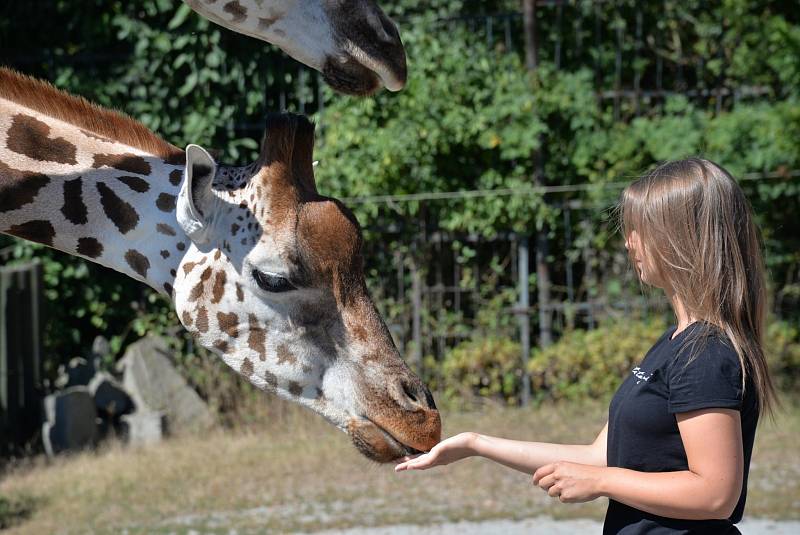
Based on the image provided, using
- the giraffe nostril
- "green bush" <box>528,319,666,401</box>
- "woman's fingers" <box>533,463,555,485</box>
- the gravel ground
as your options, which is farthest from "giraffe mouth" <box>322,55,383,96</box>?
"green bush" <box>528,319,666,401</box>

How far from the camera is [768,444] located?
639cm

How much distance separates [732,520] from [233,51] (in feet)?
20.9

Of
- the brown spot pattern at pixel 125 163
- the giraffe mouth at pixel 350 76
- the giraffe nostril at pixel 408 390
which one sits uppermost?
the giraffe mouth at pixel 350 76

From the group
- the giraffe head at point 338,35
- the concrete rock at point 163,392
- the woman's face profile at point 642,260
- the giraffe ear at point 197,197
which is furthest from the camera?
the concrete rock at point 163,392

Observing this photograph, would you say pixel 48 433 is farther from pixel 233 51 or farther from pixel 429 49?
pixel 429 49

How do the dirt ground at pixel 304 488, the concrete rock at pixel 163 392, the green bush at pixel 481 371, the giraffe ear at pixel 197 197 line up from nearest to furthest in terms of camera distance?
the giraffe ear at pixel 197 197 → the dirt ground at pixel 304 488 → the concrete rock at pixel 163 392 → the green bush at pixel 481 371

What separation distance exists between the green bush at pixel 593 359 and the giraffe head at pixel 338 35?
550cm

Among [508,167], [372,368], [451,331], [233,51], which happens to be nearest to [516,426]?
[451,331]

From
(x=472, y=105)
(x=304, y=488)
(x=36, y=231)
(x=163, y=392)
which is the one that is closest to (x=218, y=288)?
(x=36, y=231)

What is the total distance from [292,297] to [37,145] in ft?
2.64

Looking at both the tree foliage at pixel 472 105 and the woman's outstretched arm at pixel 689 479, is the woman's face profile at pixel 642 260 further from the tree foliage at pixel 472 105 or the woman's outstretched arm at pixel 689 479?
the tree foliage at pixel 472 105

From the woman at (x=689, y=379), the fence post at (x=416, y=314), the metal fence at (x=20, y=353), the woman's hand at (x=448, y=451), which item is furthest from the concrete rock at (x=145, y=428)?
the woman at (x=689, y=379)

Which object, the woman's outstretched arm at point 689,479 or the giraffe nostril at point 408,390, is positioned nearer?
the woman's outstretched arm at point 689,479

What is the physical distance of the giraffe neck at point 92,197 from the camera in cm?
249
